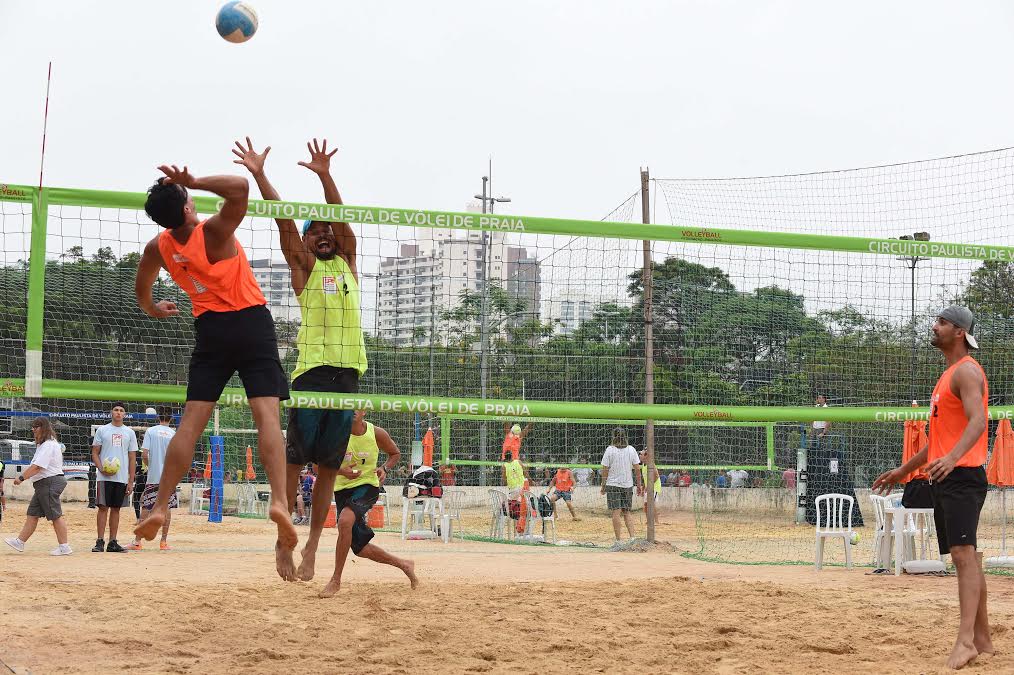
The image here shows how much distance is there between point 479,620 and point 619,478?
826cm

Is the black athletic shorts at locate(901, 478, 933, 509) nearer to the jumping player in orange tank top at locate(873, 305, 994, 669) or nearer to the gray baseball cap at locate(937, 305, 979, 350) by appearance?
the jumping player in orange tank top at locate(873, 305, 994, 669)

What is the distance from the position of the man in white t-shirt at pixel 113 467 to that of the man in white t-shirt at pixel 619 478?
6.54 m

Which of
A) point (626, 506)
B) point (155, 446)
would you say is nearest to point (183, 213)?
point (155, 446)

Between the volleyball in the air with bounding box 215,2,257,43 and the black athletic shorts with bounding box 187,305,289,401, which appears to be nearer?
the black athletic shorts with bounding box 187,305,289,401

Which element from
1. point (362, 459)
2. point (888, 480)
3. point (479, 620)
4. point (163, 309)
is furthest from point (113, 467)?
point (888, 480)

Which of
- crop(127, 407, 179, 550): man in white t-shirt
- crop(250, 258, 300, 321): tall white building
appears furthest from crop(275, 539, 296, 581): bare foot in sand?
crop(127, 407, 179, 550): man in white t-shirt

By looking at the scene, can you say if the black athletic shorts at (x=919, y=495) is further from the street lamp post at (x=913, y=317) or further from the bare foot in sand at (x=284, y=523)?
the bare foot in sand at (x=284, y=523)

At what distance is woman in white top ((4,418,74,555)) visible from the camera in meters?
12.0

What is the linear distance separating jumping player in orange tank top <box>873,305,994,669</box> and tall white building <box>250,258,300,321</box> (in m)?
4.42

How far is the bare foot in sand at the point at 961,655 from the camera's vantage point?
19.1ft

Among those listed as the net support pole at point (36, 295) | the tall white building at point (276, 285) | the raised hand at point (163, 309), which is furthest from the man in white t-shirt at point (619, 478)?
the raised hand at point (163, 309)

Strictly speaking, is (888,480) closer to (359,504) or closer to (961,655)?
(961,655)

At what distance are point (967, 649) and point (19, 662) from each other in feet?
16.8

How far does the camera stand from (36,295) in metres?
6.94
